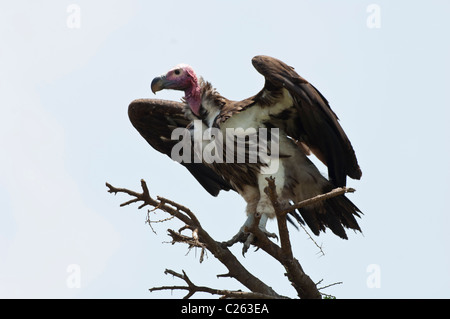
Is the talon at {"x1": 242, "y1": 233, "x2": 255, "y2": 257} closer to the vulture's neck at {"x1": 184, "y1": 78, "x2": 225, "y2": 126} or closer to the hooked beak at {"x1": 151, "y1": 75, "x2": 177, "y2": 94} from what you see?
the vulture's neck at {"x1": 184, "y1": 78, "x2": 225, "y2": 126}

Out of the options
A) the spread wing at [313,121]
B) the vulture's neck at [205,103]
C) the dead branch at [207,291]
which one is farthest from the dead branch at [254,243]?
the vulture's neck at [205,103]

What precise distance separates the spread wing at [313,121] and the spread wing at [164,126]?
151cm

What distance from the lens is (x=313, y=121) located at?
8.38 m

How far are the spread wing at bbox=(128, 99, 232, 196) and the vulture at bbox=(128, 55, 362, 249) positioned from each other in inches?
23.0

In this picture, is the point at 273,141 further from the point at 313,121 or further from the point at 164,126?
the point at 164,126

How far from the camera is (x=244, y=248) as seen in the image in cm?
799

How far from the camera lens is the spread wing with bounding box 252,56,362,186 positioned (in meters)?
8.05

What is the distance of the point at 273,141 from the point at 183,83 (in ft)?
4.05

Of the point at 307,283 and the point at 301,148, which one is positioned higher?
the point at 301,148

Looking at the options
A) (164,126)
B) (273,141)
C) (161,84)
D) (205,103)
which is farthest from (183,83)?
(273,141)
